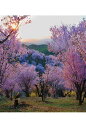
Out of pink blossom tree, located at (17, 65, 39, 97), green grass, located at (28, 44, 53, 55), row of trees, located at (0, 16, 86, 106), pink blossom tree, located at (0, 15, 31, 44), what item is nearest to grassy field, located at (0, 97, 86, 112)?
row of trees, located at (0, 16, 86, 106)

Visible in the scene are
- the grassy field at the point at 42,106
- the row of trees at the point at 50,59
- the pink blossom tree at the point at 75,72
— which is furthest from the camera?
Result: the pink blossom tree at the point at 75,72

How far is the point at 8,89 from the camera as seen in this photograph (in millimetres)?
14430

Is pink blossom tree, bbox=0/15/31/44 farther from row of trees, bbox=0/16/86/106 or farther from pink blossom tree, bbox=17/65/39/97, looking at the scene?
pink blossom tree, bbox=17/65/39/97

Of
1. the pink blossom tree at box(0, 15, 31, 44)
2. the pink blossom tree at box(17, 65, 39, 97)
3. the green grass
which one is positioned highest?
the pink blossom tree at box(0, 15, 31, 44)

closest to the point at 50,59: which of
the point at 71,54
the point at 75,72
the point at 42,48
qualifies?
the point at 42,48

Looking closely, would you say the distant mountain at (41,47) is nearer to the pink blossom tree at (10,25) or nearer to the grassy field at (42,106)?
the pink blossom tree at (10,25)

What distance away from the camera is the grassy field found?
44.7 feet

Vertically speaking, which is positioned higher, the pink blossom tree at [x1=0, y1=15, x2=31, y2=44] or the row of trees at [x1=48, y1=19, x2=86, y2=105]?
the pink blossom tree at [x1=0, y1=15, x2=31, y2=44]

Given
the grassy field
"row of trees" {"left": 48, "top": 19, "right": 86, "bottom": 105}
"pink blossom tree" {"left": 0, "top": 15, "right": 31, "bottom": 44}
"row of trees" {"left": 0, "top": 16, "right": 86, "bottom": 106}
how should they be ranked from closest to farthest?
"pink blossom tree" {"left": 0, "top": 15, "right": 31, "bottom": 44} → the grassy field → "row of trees" {"left": 0, "top": 16, "right": 86, "bottom": 106} → "row of trees" {"left": 48, "top": 19, "right": 86, "bottom": 105}

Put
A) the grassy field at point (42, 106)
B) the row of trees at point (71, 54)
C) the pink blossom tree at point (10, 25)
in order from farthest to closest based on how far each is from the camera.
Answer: the row of trees at point (71, 54) < the grassy field at point (42, 106) < the pink blossom tree at point (10, 25)

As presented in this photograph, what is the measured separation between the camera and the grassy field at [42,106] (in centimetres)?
1361

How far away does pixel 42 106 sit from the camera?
13.8 meters

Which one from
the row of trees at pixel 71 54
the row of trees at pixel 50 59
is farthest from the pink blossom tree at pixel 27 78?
the row of trees at pixel 71 54
